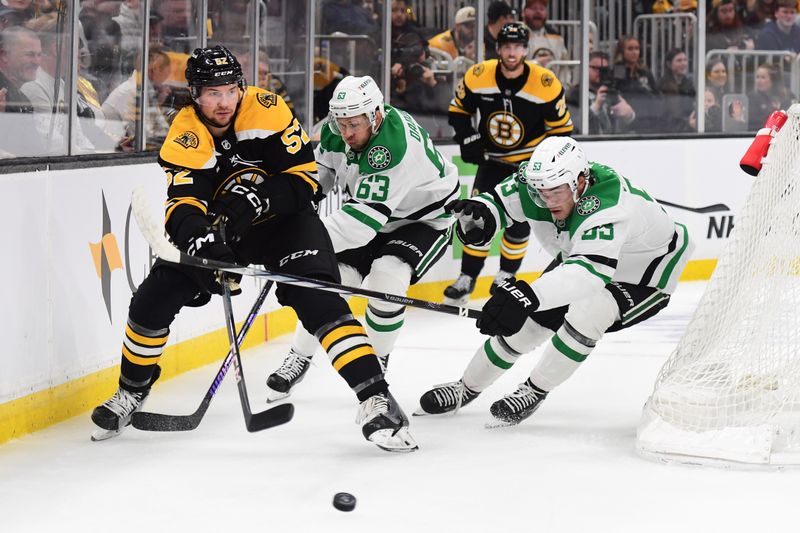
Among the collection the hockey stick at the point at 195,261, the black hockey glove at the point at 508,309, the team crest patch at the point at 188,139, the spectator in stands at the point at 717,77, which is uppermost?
the spectator in stands at the point at 717,77

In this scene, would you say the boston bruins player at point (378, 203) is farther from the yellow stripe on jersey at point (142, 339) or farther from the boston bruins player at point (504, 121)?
the boston bruins player at point (504, 121)

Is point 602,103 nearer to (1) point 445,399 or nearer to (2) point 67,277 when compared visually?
(1) point 445,399

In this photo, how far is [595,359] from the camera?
4.76 meters

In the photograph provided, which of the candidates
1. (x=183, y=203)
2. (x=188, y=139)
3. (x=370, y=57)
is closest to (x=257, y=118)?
(x=188, y=139)

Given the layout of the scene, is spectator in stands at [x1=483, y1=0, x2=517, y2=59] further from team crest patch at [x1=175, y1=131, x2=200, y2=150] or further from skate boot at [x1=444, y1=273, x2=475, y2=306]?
team crest patch at [x1=175, y1=131, x2=200, y2=150]

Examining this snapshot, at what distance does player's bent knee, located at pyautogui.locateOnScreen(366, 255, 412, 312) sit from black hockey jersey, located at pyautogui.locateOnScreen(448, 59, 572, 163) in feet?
6.37

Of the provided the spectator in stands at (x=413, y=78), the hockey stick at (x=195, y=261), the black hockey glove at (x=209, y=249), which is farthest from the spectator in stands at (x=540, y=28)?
the black hockey glove at (x=209, y=249)

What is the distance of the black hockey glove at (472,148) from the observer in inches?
228

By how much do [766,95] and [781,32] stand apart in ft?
1.22

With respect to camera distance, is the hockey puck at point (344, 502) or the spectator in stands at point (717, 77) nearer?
the hockey puck at point (344, 502)

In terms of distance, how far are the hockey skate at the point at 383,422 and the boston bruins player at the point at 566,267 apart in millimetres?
294

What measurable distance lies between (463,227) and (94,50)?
1419mm

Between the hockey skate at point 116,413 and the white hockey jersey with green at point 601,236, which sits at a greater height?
the white hockey jersey with green at point 601,236

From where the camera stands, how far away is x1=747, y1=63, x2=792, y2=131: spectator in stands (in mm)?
7426
